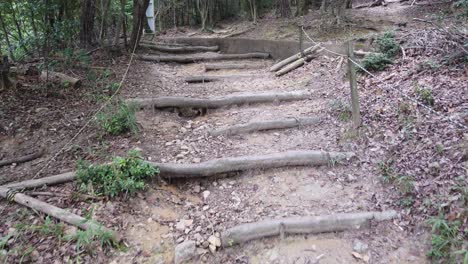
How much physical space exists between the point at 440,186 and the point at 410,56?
282 centimetres

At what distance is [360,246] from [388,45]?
379 centimetres

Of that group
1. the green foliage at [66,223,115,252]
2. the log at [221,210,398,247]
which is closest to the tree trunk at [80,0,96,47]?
the green foliage at [66,223,115,252]

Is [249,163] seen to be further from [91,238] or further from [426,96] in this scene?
[426,96]

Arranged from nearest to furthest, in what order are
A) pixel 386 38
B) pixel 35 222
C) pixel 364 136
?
pixel 35 222
pixel 364 136
pixel 386 38

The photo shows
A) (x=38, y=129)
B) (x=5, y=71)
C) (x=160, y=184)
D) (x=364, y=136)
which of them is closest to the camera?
(x=160, y=184)

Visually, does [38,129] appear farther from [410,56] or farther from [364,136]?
[410,56]

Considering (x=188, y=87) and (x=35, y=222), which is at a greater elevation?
(x=188, y=87)

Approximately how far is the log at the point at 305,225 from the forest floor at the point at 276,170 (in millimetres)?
65

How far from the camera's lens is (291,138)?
419 cm

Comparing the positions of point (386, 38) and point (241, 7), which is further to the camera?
point (241, 7)

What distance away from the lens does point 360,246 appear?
263 centimetres

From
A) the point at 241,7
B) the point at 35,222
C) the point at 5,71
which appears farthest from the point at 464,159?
the point at 241,7

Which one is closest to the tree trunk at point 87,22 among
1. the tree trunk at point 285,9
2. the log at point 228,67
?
Result: the log at point 228,67

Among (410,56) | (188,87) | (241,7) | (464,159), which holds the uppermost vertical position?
(241,7)
